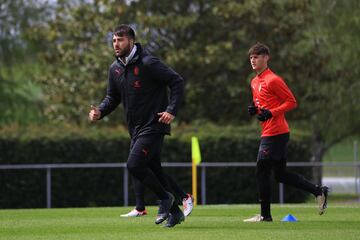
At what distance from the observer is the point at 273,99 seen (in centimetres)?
1259

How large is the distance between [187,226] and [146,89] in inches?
63.2

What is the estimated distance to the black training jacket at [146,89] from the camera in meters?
11.5

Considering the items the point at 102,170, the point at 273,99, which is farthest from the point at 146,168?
the point at 102,170

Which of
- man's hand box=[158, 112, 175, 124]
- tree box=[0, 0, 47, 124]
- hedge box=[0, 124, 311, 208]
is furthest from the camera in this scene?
tree box=[0, 0, 47, 124]

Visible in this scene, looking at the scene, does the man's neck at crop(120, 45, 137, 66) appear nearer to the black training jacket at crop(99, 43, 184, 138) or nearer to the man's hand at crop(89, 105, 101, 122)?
the black training jacket at crop(99, 43, 184, 138)

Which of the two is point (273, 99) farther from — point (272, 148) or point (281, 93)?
point (272, 148)

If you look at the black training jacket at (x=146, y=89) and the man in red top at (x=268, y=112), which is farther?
the man in red top at (x=268, y=112)

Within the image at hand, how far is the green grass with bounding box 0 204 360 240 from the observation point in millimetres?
10539

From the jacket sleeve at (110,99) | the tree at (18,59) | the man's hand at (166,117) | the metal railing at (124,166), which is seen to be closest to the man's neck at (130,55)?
the jacket sleeve at (110,99)

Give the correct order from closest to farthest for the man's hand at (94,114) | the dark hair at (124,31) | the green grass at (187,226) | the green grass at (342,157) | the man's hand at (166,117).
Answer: the green grass at (187,226), the man's hand at (166,117), the dark hair at (124,31), the man's hand at (94,114), the green grass at (342,157)

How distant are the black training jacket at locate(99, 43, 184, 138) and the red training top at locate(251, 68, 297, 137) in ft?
4.69

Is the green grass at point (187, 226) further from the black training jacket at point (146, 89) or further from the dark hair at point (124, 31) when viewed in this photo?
the dark hair at point (124, 31)

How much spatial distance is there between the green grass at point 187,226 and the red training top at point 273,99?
1134 mm

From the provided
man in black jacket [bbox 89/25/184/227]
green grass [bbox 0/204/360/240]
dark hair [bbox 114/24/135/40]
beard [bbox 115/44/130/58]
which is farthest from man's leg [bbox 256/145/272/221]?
dark hair [bbox 114/24/135/40]
